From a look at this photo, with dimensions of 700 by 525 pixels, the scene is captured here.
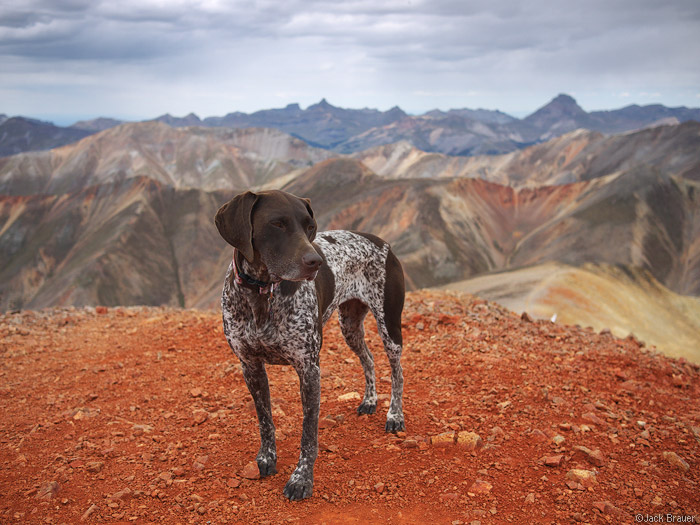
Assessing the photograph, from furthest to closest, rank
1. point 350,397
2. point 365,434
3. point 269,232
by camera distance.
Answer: point 350,397, point 365,434, point 269,232

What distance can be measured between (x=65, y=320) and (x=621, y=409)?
39.7 ft

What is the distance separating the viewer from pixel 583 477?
19.0 ft

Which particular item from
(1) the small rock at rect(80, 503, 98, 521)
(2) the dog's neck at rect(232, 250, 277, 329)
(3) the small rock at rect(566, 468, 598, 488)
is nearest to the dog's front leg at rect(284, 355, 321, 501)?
(2) the dog's neck at rect(232, 250, 277, 329)

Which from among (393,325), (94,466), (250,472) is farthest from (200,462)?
(393,325)

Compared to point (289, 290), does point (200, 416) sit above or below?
below

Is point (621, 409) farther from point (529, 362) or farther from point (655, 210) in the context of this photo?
point (655, 210)

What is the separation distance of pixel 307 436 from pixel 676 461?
13.7 ft

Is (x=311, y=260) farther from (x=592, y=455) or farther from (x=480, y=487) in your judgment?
(x=592, y=455)

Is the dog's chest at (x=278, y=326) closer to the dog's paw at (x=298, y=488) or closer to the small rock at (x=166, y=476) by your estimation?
the dog's paw at (x=298, y=488)

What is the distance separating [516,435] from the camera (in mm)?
6832

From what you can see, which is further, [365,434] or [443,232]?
[443,232]

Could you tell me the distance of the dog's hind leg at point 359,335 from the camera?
7.32 metres

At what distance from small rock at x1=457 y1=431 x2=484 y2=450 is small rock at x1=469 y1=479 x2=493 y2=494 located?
0.77 meters

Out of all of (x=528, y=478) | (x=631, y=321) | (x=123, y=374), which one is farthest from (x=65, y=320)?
(x=631, y=321)
